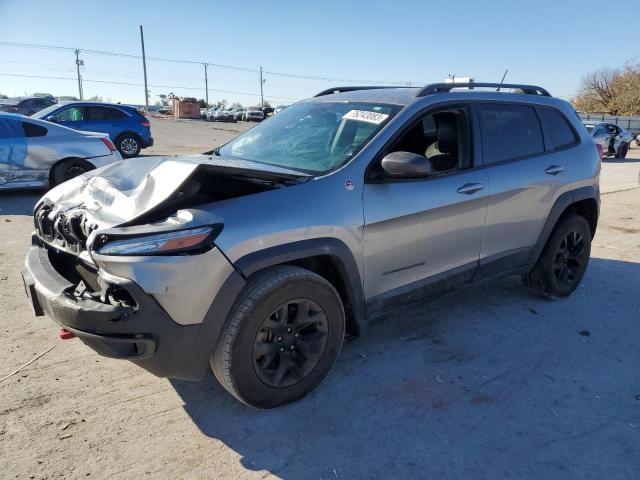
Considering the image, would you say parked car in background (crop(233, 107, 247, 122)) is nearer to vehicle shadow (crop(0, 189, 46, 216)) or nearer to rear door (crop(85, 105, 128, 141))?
rear door (crop(85, 105, 128, 141))

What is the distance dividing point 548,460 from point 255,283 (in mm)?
1712

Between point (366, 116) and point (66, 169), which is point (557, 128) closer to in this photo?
point (366, 116)

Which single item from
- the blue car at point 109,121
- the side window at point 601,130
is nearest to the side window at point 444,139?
the blue car at point 109,121

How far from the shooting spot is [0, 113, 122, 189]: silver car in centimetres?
840

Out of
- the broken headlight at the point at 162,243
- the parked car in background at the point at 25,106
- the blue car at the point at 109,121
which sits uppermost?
the parked car in background at the point at 25,106

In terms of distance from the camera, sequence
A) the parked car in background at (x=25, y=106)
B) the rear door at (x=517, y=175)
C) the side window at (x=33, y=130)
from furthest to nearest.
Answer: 1. the parked car in background at (x=25, y=106)
2. the side window at (x=33, y=130)
3. the rear door at (x=517, y=175)

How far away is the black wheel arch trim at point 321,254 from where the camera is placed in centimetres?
259

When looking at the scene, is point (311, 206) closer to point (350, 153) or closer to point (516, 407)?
point (350, 153)

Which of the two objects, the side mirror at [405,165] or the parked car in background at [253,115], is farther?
the parked car in background at [253,115]

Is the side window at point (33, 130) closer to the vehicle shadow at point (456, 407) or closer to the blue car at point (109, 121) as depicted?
the blue car at point (109, 121)

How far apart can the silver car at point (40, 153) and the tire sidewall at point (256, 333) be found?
24.1 feet

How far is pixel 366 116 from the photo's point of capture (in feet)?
11.4

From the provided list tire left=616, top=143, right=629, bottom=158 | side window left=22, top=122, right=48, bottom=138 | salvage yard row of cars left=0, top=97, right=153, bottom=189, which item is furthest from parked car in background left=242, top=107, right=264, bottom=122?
side window left=22, top=122, right=48, bottom=138

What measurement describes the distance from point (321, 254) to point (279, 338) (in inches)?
20.5
